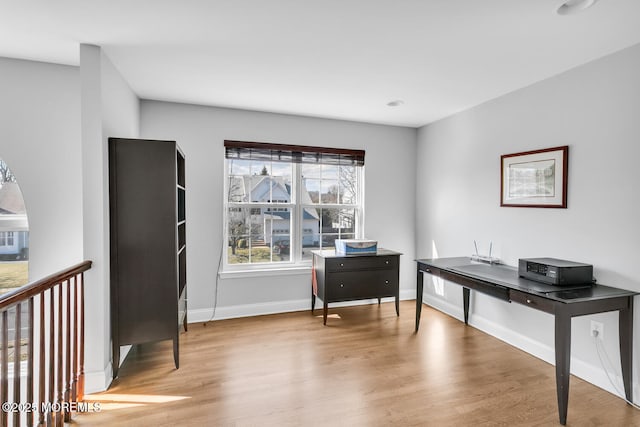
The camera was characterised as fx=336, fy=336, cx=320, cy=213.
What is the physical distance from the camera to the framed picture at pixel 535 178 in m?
2.72

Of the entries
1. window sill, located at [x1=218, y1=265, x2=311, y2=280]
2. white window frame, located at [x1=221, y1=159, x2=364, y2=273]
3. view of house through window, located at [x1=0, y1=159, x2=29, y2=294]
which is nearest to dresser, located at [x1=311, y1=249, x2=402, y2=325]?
window sill, located at [x1=218, y1=265, x2=311, y2=280]

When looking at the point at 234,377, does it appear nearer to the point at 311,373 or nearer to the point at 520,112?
the point at 311,373

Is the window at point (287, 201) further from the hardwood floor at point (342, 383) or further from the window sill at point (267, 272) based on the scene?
the hardwood floor at point (342, 383)

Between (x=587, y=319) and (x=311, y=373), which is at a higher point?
(x=587, y=319)

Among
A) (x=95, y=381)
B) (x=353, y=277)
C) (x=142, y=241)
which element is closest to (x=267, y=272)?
(x=353, y=277)

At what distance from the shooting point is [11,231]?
2.76m

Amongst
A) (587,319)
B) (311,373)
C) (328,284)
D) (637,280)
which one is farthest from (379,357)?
(637,280)

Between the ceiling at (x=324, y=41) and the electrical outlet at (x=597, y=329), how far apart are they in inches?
76.0

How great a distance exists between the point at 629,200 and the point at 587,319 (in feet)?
2.99

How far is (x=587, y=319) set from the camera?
8.19 ft

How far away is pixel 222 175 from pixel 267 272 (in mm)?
1219

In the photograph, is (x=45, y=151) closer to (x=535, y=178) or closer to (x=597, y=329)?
(x=535, y=178)

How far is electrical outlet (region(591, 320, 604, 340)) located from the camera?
7.89ft

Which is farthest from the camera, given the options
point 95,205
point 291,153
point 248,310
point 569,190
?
point 291,153
